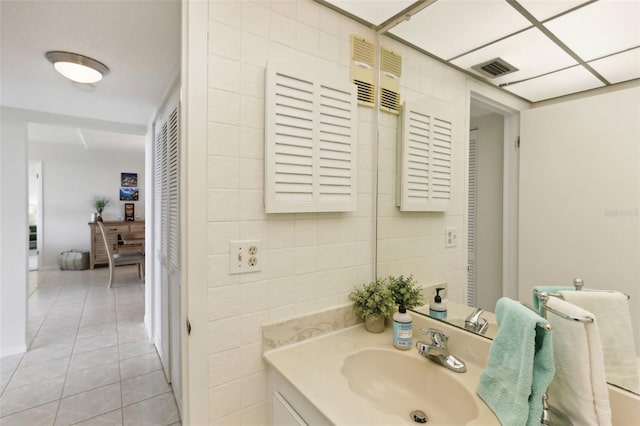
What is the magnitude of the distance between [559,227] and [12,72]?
10.2 ft

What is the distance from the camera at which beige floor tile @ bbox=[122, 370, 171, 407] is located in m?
2.13

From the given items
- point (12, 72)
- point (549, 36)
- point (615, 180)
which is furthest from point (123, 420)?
point (549, 36)

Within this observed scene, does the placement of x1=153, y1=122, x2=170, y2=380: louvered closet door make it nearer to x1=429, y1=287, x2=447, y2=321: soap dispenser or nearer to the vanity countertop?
the vanity countertop

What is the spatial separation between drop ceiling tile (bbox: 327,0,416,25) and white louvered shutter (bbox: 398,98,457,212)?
0.37 metres

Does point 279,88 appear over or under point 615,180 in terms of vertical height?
over

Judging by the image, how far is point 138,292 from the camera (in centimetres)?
449

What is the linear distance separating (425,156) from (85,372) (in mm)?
2971

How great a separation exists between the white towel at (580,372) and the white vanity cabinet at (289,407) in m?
0.57

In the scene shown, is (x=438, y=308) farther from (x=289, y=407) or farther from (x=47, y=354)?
(x=47, y=354)

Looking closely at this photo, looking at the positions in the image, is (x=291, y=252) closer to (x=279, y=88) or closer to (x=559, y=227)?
(x=279, y=88)

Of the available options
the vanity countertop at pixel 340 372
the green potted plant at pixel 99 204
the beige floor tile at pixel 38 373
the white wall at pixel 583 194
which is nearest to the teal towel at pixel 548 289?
the white wall at pixel 583 194

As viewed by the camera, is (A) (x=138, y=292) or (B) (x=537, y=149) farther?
(A) (x=138, y=292)

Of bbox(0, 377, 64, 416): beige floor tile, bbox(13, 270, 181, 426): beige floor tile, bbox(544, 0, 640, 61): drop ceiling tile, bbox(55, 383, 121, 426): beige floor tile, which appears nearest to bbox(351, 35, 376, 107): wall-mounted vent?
bbox(544, 0, 640, 61): drop ceiling tile

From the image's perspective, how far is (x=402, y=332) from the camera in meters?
1.15
